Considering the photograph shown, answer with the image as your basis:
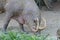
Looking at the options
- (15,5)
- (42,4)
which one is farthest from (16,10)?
(42,4)

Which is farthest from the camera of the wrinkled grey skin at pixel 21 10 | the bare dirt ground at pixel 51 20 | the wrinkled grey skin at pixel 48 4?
the wrinkled grey skin at pixel 48 4

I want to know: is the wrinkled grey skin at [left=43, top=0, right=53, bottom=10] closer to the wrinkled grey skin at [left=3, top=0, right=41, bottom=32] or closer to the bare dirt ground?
the bare dirt ground

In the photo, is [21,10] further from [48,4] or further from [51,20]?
[48,4]

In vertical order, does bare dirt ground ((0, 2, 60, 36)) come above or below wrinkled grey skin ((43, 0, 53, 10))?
→ above

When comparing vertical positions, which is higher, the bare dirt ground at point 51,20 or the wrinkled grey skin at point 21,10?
the wrinkled grey skin at point 21,10

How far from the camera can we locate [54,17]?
7.90 metres

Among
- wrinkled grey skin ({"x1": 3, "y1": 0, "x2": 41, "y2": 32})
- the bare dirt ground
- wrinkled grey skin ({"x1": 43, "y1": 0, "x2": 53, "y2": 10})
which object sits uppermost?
wrinkled grey skin ({"x1": 3, "y1": 0, "x2": 41, "y2": 32})

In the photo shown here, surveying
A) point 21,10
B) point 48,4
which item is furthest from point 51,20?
point 48,4

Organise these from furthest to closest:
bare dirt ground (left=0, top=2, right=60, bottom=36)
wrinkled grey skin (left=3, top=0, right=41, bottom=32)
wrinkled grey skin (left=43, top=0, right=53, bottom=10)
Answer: wrinkled grey skin (left=43, top=0, right=53, bottom=10)
bare dirt ground (left=0, top=2, right=60, bottom=36)
wrinkled grey skin (left=3, top=0, right=41, bottom=32)

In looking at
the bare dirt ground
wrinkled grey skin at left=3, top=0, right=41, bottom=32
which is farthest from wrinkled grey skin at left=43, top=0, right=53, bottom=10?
wrinkled grey skin at left=3, top=0, right=41, bottom=32

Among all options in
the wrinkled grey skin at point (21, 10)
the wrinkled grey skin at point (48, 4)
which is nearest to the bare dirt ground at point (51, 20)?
the wrinkled grey skin at point (48, 4)

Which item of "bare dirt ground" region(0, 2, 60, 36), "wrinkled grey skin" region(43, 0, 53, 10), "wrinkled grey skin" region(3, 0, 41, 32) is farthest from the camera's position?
"wrinkled grey skin" region(43, 0, 53, 10)

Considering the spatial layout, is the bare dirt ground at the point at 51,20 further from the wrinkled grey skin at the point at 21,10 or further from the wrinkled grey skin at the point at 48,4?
the wrinkled grey skin at the point at 21,10

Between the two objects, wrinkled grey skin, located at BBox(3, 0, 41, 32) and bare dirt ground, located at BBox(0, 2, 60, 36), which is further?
bare dirt ground, located at BBox(0, 2, 60, 36)
